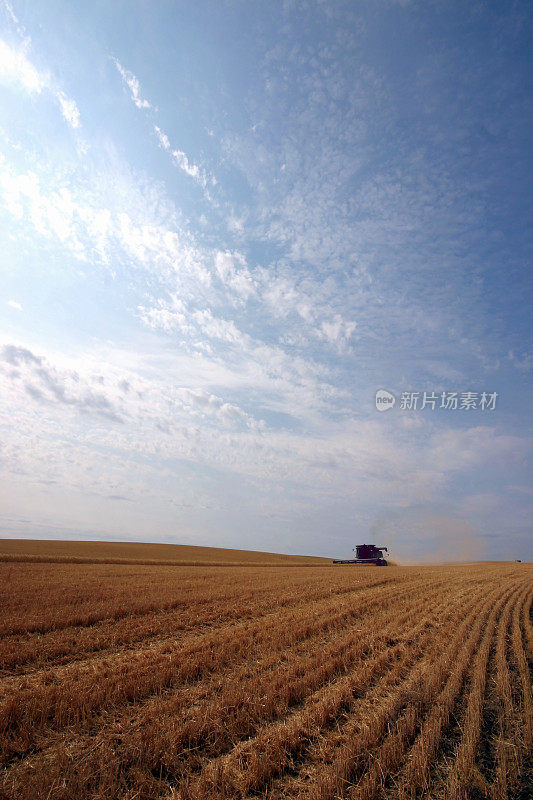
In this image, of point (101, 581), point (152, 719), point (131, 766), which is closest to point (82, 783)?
point (131, 766)

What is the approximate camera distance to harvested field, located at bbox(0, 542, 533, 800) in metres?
4.54

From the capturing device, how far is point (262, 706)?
620cm

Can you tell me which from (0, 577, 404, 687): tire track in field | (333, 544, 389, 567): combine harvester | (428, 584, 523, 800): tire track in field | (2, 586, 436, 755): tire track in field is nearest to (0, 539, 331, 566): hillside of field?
(333, 544, 389, 567): combine harvester

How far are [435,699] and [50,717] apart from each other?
20.2 feet

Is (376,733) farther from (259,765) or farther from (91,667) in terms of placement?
(91,667)

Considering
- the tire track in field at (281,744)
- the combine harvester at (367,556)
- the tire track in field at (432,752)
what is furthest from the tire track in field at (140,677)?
the combine harvester at (367,556)

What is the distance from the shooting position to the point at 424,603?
16016mm

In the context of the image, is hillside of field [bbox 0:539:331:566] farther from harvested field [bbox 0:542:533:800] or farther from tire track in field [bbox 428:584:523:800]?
tire track in field [bbox 428:584:523:800]

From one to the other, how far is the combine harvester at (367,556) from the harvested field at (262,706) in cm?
4465

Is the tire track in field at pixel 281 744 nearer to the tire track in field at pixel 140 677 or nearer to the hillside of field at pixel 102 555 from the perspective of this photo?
the tire track in field at pixel 140 677

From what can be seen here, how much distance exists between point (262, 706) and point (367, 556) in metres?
55.2

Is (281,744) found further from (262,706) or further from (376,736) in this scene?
(376,736)

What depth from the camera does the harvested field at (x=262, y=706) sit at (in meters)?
4.54

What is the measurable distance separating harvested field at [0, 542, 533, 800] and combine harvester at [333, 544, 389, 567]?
146ft
